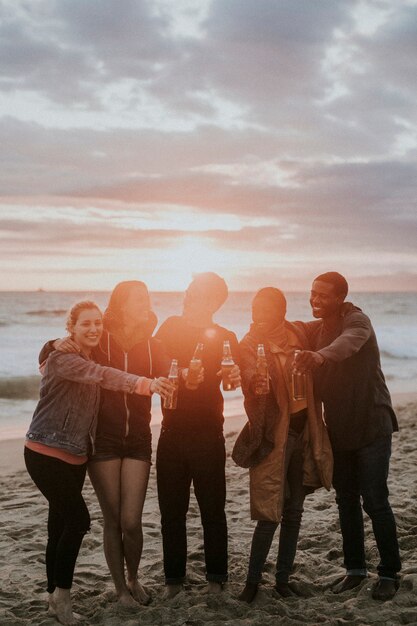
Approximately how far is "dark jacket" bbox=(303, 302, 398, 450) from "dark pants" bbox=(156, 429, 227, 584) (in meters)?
0.84

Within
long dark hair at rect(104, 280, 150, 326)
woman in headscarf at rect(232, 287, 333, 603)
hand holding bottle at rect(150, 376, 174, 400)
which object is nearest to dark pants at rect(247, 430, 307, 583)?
woman in headscarf at rect(232, 287, 333, 603)

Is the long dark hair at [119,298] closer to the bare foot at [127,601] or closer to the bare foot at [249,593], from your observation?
the bare foot at [127,601]

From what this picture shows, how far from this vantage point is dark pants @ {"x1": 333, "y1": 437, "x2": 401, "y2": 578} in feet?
14.4

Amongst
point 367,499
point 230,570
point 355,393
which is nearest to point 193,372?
point 355,393

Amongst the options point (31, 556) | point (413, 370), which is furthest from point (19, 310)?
point (31, 556)

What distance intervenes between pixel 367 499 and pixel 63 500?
6.92 feet

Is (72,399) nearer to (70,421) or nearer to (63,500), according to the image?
(70,421)

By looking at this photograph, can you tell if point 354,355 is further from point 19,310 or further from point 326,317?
point 19,310

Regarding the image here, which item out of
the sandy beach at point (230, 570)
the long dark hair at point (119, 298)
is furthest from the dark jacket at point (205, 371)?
the sandy beach at point (230, 570)

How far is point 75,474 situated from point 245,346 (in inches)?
57.2

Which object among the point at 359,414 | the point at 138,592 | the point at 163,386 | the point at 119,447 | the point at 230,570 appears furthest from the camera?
the point at 230,570

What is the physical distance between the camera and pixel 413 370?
21.3 metres

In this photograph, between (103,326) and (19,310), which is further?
(19,310)

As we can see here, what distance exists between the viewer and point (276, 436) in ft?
14.1
